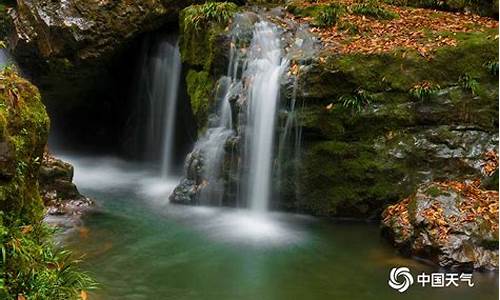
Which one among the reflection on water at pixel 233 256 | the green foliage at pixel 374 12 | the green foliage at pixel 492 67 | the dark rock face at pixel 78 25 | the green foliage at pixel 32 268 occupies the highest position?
the green foliage at pixel 374 12

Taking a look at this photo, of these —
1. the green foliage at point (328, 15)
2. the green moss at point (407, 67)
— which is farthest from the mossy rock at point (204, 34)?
the green moss at point (407, 67)

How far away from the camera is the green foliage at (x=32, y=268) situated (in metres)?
4.70

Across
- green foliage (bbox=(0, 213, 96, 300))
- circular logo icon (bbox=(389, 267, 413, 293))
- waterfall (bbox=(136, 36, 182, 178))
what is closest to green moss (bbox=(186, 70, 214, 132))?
waterfall (bbox=(136, 36, 182, 178))

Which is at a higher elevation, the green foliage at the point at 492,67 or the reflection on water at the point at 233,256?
the green foliage at the point at 492,67

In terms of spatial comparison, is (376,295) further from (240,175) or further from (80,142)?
(80,142)

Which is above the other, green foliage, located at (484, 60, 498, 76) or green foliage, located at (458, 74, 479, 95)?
green foliage, located at (484, 60, 498, 76)

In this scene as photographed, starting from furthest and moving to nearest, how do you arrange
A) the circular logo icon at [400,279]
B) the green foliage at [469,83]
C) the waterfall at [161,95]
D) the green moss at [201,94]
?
1. the waterfall at [161,95]
2. the green moss at [201,94]
3. the green foliage at [469,83]
4. the circular logo icon at [400,279]

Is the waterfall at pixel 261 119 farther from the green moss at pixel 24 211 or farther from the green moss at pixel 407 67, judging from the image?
the green moss at pixel 24 211

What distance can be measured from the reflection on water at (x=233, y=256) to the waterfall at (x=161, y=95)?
3.61 m

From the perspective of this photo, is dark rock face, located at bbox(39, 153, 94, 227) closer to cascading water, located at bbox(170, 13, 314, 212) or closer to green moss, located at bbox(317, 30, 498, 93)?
cascading water, located at bbox(170, 13, 314, 212)

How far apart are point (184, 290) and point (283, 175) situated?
3.77 meters

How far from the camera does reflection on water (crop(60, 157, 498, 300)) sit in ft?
22.6

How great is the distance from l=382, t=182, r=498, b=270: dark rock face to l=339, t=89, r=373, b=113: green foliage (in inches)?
70.9

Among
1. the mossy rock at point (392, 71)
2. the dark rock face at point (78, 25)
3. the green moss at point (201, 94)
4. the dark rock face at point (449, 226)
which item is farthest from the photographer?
the dark rock face at point (78, 25)
